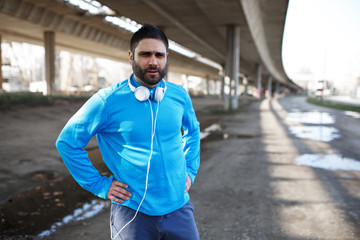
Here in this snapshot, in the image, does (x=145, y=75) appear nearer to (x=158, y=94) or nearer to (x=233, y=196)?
(x=158, y=94)

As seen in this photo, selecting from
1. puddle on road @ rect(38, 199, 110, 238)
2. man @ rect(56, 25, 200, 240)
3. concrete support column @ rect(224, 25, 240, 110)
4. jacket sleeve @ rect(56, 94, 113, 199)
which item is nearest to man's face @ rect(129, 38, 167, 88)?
man @ rect(56, 25, 200, 240)

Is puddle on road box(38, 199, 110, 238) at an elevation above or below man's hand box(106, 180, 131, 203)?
below

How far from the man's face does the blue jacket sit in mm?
83

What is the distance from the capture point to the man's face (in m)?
1.96

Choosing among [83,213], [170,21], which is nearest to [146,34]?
[83,213]

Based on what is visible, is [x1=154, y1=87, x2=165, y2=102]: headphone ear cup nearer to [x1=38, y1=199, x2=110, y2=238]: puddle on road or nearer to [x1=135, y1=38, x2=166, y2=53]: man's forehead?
[x1=135, y1=38, x2=166, y2=53]: man's forehead

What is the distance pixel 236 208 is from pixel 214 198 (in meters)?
0.54

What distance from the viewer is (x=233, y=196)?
532 cm

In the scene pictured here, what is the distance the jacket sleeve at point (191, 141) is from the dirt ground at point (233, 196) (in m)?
1.80

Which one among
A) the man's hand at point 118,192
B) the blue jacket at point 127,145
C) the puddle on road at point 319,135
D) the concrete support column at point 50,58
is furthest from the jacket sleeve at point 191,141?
the concrete support column at point 50,58

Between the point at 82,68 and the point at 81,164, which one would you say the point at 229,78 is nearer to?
the point at 81,164

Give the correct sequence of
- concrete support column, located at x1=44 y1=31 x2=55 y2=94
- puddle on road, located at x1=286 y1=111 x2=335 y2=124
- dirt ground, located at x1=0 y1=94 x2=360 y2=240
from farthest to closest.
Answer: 1. concrete support column, located at x1=44 y1=31 x2=55 y2=94
2. puddle on road, located at x1=286 y1=111 x2=335 y2=124
3. dirt ground, located at x1=0 y1=94 x2=360 y2=240

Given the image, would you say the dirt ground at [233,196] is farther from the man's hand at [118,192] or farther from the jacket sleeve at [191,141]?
the man's hand at [118,192]

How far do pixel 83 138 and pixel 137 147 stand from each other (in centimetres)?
34
